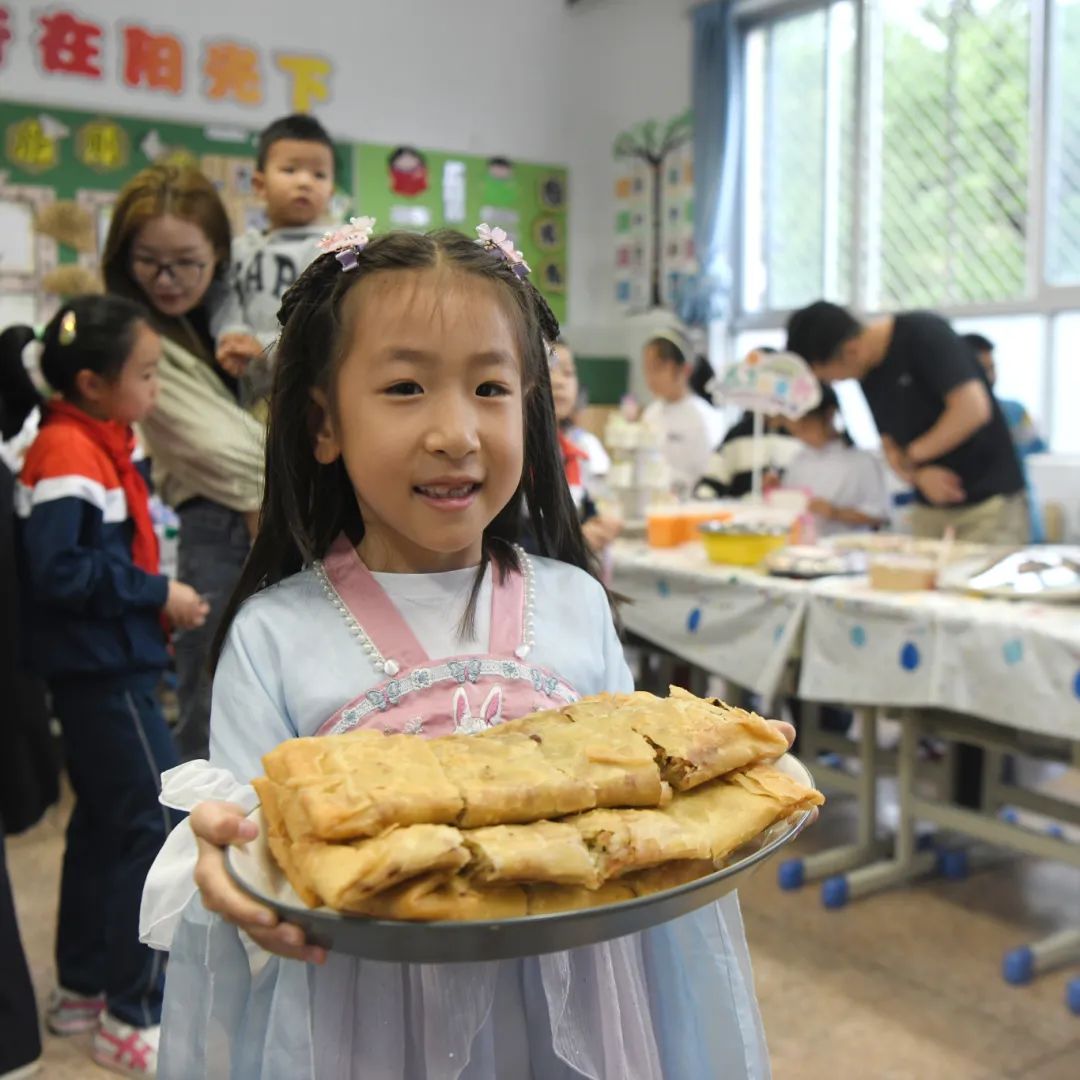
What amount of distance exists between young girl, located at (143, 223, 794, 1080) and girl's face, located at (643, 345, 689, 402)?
3566mm

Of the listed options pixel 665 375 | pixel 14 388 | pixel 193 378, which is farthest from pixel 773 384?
pixel 14 388

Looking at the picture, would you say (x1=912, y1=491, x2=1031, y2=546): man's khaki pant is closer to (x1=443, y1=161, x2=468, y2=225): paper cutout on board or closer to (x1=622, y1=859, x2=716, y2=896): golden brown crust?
(x1=622, y1=859, x2=716, y2=896): golden brown crust

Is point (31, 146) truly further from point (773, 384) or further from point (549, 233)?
point (773, 384)

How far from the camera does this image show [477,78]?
665 cm

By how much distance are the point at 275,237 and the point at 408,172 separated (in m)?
4.43

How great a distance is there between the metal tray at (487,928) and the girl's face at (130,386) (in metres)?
1.47

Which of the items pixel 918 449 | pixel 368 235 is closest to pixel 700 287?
pixel 918 449

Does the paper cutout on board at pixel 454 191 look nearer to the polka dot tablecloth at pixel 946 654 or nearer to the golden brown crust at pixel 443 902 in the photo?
the polka dot tablecloth at pixel 946 654

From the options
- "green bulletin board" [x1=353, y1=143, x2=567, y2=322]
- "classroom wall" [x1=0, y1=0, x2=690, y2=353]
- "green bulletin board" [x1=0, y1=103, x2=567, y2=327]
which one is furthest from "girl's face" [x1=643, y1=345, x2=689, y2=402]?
"classroom wall" [x1=0, y1=0, x2=690, y2=353]

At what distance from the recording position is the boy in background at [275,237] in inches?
83.6

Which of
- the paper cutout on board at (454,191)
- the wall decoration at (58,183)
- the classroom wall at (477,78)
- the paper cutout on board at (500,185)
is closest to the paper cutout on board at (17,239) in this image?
the wall decoration at (58,183)

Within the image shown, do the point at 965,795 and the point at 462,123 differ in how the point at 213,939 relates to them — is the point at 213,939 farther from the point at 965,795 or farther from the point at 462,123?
the point at 462,123

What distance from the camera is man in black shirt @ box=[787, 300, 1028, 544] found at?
10.8 ft

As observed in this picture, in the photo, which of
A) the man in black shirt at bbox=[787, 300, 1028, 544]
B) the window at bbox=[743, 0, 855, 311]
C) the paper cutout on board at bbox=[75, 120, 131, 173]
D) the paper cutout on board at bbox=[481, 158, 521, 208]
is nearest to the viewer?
the man in black shirt at bbox=[787, 300, 1028, 544]
